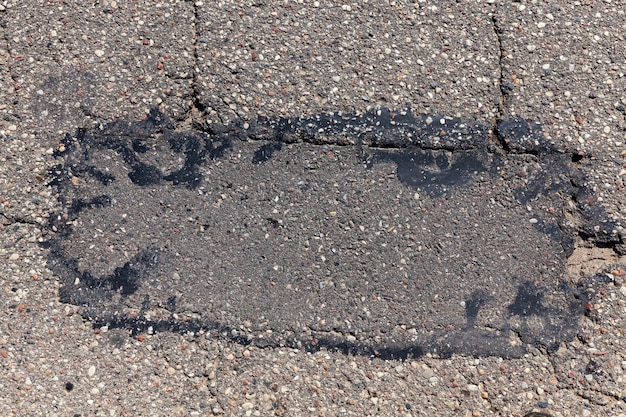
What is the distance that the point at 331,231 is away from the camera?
276 centimetres

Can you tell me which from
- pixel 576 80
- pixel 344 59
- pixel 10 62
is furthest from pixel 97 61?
pixel 576 80

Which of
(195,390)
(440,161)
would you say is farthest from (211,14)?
(195,390)

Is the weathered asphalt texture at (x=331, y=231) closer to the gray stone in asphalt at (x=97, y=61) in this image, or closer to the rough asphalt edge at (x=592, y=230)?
the rough asphalt edge at (x=592, y=230)

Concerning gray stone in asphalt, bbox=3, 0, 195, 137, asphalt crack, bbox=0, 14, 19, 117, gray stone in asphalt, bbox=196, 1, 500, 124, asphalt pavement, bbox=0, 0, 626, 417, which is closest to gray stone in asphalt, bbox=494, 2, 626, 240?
asphalt pavement, bbox=0, 0, 626, 417

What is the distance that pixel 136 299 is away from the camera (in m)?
2.69

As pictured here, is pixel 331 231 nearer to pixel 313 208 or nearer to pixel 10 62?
pixel 313 208

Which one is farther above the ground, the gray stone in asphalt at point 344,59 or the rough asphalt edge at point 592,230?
the gray stone in asphalt at point 344,59

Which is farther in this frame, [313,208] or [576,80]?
[576,80]

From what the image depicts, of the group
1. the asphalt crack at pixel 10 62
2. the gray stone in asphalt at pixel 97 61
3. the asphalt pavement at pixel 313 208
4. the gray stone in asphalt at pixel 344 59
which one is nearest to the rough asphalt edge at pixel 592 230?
the asphalt pavement at pixel 313 208

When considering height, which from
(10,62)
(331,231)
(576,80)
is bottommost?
(331,231)

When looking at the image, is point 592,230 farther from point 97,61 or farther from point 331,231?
point 97,61

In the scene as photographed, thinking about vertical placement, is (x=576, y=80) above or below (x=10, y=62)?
above

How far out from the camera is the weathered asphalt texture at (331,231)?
2688 millimetres

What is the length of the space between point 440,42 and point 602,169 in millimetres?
1009
